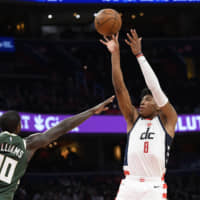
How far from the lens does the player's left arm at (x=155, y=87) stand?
4797mm

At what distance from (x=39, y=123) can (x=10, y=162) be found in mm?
14633

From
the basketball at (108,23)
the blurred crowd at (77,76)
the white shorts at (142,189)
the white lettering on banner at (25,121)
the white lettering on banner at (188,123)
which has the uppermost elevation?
the blurred crowd at (77,76)

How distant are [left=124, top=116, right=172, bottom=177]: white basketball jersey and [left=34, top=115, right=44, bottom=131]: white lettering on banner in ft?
44.6

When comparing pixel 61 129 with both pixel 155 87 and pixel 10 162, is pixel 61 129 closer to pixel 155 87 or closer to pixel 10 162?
pixel 10 162

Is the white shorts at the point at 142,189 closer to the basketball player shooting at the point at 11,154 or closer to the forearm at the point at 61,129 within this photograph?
the forearm at the point at 61,129

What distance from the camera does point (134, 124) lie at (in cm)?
518

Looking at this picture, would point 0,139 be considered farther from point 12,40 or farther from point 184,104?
point 184,104

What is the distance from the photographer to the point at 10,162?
4.04 meters

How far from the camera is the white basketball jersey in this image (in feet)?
16.0

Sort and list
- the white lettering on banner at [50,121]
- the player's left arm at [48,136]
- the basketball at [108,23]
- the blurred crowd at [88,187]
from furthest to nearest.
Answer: the white lettering on banner at [50,121]
the blurred crowd at [88,187]
the basketball at [108,23]
the player's left arm at [48,136]

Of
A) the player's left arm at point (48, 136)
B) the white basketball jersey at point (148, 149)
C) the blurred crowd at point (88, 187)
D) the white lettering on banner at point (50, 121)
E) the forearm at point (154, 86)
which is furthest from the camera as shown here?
the white lettering on banner at point (50, 121)

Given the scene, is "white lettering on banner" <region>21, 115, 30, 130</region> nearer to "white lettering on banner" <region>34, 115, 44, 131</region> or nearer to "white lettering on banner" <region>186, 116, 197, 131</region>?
"white lettering on banner" <region>34, 115, 44, 131</region>

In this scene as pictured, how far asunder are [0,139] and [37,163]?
17.6 meters

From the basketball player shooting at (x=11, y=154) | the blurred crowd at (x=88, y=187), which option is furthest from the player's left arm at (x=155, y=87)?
the blurred crowd at (x=88, y=187)
